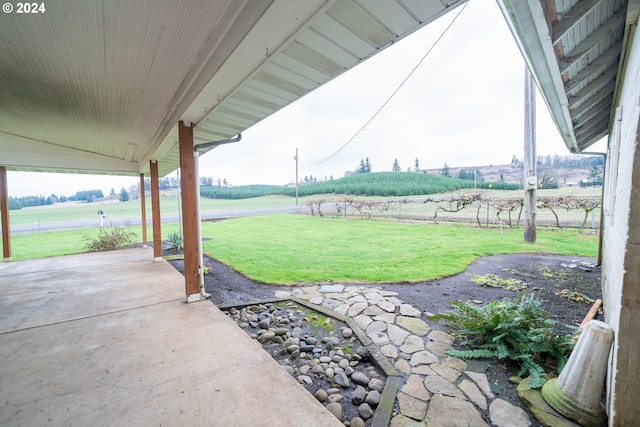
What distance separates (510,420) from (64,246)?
470 inches

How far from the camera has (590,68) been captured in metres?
2.25

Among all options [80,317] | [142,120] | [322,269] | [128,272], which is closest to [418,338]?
[322,269]

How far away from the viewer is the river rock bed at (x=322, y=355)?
70.6 inches

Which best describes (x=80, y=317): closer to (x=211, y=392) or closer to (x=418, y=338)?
(x=211, y=392)

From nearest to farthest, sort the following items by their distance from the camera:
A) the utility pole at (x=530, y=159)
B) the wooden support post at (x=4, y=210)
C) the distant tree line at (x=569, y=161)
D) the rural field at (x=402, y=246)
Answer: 1. the rural field at (x=402, y=246)
2. the wooden support post at (x=4, y=210)
3. the utility pole at (x=530, y=159)
4. the distant tree line at (x=569, y=161)

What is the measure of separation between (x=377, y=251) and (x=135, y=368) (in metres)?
5.33

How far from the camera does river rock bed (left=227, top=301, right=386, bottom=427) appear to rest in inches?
70.6

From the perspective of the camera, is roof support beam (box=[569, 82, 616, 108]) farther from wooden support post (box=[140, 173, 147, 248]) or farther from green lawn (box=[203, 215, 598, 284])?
wooden support post (box=[140, 173, 147, 248])

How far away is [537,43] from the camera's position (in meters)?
1.56

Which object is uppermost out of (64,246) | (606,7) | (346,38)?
(606,7)

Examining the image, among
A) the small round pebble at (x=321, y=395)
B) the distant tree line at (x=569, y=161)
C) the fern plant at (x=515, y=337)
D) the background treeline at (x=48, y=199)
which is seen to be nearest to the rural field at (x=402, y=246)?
the fern plant at (x=515, y=337)

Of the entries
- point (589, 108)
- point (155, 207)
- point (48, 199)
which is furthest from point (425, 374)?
point (48, 199)

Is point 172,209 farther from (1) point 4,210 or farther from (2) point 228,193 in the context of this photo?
(1) point 4,210

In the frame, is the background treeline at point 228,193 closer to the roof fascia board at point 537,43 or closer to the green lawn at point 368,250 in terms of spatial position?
the green lawn at point 368,250
